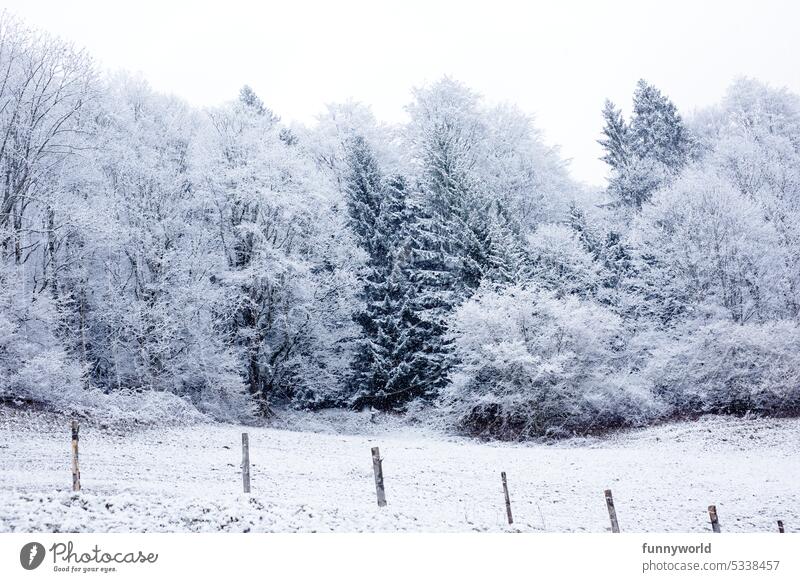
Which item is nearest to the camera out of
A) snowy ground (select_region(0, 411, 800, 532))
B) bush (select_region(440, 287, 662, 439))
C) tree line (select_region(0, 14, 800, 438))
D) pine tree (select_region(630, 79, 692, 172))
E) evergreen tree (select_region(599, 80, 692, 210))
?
snowy ground (select_region(0, 411, 800, 532))

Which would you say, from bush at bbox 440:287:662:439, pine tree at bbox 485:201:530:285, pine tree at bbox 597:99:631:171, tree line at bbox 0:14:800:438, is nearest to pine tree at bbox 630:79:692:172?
pine tree at bbox 597:99:631:171

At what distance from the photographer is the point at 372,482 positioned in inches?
475

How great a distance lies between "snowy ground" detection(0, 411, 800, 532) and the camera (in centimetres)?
744

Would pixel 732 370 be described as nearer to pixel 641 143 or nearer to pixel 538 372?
pixel 538 372

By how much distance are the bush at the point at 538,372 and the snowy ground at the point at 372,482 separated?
2.95 meters

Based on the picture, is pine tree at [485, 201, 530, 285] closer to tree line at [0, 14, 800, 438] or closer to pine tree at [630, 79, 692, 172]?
tree line at [0, 14, 800, 438]

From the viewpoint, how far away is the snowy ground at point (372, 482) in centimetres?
744

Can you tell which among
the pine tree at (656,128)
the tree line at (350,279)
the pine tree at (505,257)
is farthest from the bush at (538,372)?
the pine tree at (656,128)

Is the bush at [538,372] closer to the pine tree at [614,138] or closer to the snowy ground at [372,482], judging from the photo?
the snowy ground at [372,482]

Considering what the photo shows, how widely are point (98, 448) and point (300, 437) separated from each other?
6.97 metres

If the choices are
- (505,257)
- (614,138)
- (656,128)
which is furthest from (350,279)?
(656,128)

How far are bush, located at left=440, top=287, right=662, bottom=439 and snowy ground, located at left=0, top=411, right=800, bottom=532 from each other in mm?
2946

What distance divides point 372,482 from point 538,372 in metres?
12.0

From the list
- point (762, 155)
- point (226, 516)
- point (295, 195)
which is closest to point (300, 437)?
point (295, 195)
